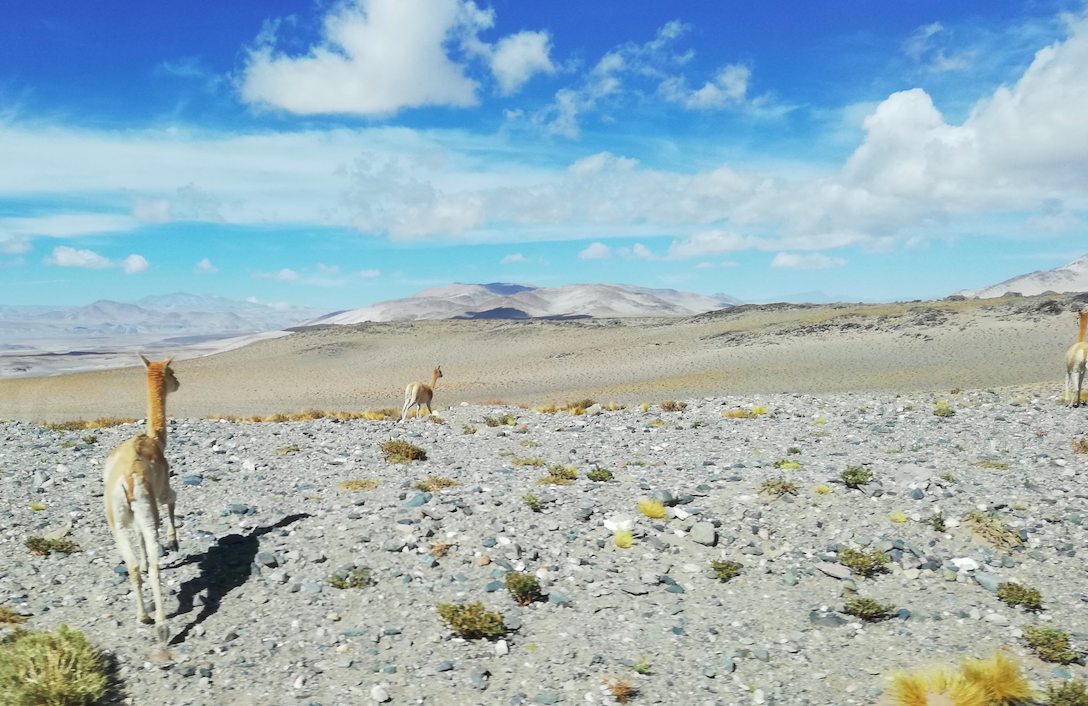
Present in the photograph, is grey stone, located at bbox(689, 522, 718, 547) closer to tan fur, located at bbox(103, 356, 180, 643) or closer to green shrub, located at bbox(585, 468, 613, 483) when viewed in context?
green shrub, located at bbox(585, 468, 613, 483)

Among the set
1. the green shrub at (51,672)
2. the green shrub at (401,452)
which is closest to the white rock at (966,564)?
the green shrub at (401,452)

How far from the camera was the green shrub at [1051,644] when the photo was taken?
24.5 feet

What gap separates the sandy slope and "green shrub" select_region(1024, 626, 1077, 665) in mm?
24905

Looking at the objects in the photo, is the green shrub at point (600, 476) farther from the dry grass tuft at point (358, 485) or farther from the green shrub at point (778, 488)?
the dry grass tuft at point (358, 485)

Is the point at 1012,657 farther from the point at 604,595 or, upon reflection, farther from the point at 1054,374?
the point at 1054,374

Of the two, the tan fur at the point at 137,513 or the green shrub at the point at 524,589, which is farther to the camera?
the green shrub at the point at 524,589

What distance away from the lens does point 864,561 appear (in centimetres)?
961

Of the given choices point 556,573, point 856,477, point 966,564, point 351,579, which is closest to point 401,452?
point 351,579

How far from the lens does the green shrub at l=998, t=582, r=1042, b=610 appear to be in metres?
8.59

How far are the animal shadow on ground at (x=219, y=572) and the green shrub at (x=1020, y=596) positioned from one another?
34.2ft

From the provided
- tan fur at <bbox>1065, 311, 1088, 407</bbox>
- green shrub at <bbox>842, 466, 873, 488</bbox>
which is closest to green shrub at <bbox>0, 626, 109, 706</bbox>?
green shrub at <bbox>842, 466, 873, 488</bbox>

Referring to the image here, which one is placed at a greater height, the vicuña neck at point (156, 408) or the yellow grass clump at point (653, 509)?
the vicuña neck at point (156, 408)

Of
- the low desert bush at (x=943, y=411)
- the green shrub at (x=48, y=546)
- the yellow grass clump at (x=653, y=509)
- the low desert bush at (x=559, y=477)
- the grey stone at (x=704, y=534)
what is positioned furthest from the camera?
the low desert bush at (x=943, y=411)

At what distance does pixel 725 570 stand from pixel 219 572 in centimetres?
726
